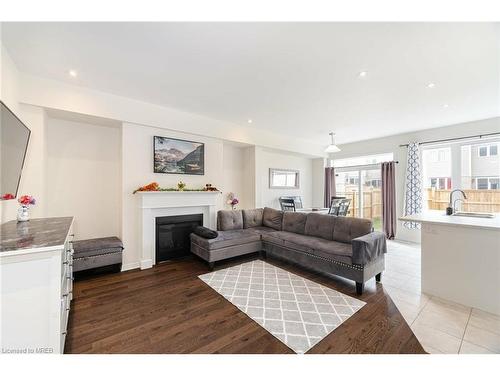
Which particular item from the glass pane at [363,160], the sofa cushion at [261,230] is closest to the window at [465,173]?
the glass pane at [363,160]

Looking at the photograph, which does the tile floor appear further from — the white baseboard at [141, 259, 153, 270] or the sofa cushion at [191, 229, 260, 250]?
the white baseboard at [141, 259, 153, 270]

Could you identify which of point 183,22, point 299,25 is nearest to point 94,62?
point 183,22

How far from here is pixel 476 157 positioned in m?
4.47

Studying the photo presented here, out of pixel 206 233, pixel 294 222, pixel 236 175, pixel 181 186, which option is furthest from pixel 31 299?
pixel 236 175

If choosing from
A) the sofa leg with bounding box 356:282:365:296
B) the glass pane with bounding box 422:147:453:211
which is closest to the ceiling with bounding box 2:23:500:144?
the glass pane with bounding box 422:147:453:211

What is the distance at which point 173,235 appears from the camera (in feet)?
13.0

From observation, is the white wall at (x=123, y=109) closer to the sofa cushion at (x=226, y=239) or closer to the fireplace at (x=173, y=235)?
the fireplace at (x=173, y=235)

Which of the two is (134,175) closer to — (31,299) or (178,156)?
(178,156)

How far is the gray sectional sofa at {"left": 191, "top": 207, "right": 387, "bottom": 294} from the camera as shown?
8.82ft

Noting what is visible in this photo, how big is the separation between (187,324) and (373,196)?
19.4ft

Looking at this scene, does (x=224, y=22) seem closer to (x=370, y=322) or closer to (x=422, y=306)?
(x=370, y=322)

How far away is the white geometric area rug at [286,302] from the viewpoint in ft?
6.27

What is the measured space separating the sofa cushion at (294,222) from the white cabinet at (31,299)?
3.42 m
